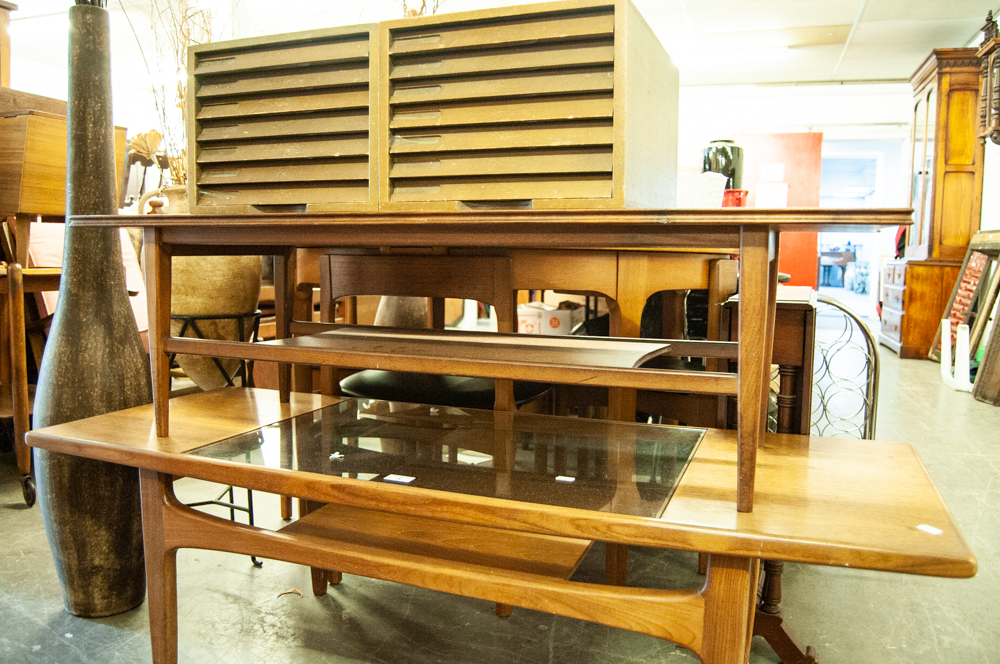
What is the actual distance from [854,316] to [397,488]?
160 centimetres

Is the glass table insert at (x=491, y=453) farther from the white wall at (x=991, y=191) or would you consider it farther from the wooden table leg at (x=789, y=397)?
the white wall at (x=991, y=191)

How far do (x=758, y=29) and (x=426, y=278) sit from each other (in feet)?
20.7

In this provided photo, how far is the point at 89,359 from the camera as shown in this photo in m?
1.55

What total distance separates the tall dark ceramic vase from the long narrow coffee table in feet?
0.44

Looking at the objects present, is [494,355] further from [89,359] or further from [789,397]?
[89,359]

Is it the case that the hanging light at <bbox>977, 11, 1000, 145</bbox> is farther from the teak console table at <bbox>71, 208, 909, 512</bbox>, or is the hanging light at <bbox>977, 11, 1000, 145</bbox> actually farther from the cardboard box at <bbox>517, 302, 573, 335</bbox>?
the teak console table at <bbox>71, 208, 909, 512</bbox>

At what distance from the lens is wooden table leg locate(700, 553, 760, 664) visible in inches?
36.9

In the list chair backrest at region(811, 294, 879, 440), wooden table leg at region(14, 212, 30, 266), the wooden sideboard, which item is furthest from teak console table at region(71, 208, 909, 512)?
the wooden sideboard

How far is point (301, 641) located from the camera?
150 cm

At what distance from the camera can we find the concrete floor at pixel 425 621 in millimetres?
1458

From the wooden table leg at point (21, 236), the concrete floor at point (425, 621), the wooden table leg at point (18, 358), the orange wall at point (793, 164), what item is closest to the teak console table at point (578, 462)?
the concrete floor at point (425, 621)

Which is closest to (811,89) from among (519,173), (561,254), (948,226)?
(948,226)

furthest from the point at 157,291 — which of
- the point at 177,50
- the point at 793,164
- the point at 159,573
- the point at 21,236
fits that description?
the point at 793,164

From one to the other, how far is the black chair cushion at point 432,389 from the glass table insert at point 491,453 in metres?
0.21
